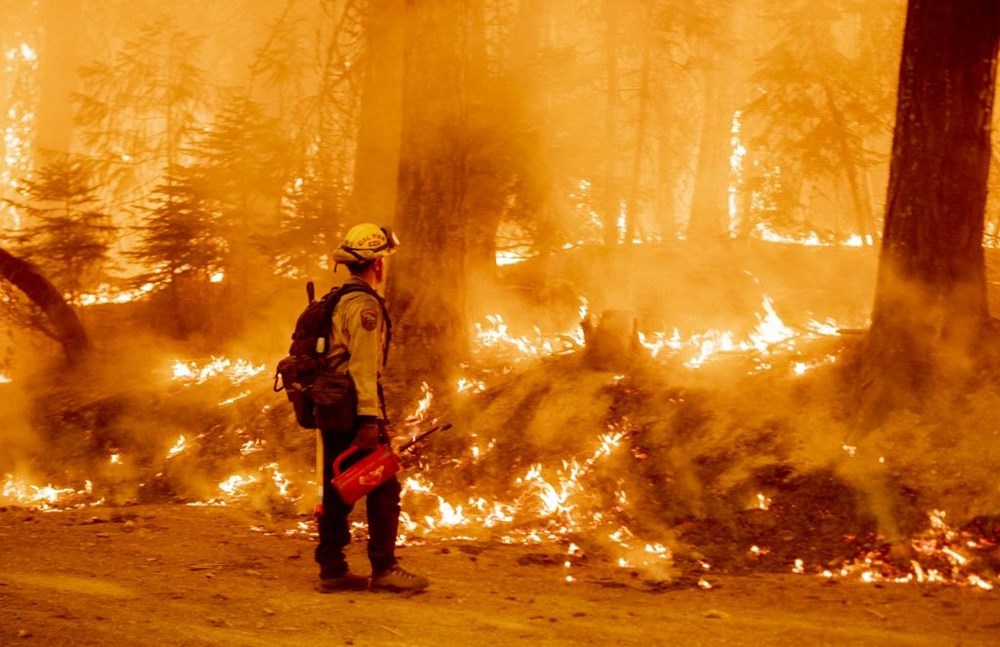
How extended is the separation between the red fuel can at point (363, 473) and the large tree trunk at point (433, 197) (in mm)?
5113

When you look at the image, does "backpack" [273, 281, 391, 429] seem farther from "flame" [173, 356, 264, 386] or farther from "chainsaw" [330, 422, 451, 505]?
"flame" [173, 356, 264, 386]

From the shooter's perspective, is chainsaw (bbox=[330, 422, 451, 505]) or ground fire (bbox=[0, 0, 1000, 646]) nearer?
chainsaw (bbox=[330, 422, 451, 505])

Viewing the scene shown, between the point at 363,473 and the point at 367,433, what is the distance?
25 cm

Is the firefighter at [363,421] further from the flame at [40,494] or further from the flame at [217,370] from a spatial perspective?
the flame at [217,370]

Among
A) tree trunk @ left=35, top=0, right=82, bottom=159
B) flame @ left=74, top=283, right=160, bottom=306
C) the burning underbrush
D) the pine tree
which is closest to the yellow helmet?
the burning underbrush

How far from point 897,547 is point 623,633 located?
267cm

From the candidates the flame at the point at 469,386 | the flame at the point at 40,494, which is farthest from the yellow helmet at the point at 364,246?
the flame at the point at 40,494

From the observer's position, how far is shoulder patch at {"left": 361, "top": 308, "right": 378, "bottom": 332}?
6.43m

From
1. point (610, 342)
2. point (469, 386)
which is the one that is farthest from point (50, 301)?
point (610, 342)

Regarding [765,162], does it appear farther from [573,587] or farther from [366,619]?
[366,619]

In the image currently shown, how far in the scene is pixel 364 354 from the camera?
645 centimetres

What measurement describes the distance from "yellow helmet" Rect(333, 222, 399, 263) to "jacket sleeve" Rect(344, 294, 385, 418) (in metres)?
0.36

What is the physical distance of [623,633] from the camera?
229 inches

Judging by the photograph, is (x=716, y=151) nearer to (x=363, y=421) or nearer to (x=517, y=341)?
(x=517, y=341)
